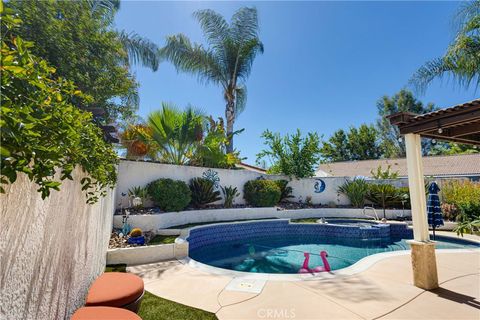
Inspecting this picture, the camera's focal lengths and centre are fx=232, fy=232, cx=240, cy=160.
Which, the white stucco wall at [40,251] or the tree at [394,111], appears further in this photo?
the tree at [394,111]

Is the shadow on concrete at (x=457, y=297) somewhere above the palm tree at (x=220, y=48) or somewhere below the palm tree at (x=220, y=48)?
below

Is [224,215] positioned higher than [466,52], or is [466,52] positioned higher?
[466,52]

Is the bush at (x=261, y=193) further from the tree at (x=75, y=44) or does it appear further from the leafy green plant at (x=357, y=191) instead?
the tree at (x=75, y=44)

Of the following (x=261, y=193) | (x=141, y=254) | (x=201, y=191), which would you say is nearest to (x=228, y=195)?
(x=201, y=191)

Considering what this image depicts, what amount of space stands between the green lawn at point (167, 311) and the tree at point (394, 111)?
38306 millimetres

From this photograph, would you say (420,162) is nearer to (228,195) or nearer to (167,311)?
(167,311)

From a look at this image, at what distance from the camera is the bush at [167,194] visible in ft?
37.4

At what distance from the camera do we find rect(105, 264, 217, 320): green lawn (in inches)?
156

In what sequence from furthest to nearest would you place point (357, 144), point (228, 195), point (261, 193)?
1. point (357, 144)
2. point (261, 193)
3. point (228, 195)

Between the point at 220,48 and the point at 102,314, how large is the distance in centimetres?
1804

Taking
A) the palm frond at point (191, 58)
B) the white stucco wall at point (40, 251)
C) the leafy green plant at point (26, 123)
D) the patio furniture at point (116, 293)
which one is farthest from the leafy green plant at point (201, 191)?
the leafy green plant at point (26, 123)

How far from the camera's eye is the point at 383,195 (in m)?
15.6

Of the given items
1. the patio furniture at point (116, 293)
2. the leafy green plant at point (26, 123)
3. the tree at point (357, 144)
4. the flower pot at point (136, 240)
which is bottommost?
the flower pot at point (136, 240)

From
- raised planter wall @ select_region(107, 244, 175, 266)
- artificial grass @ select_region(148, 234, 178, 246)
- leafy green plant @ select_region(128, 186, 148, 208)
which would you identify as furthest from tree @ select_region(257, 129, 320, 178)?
raised planter wall @ select_region(107, 244, 175, 266)
